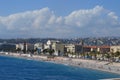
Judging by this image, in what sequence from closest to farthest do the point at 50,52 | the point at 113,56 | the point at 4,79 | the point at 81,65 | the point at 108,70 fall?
the point at 4,79 < the point at 108,70 < the point at 81,65 < the point at 113,56 < the point at 50,52

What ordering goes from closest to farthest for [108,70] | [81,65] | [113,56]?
[108,70] → [81,65] → [113,56]

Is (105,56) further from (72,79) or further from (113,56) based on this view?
(72,79)

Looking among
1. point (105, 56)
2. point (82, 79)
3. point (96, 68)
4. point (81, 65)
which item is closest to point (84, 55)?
point (105, 56)

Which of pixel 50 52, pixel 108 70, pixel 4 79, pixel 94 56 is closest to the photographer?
pixel 4 79

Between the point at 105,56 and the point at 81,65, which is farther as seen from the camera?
the point at 105,56

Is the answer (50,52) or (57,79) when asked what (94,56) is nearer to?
(50,52)

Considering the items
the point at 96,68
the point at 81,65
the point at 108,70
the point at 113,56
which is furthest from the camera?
the point at 113,56

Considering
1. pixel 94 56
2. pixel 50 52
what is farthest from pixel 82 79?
pixel 50 52

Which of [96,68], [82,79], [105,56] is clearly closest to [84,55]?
[105,56]

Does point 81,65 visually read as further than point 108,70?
Yes
